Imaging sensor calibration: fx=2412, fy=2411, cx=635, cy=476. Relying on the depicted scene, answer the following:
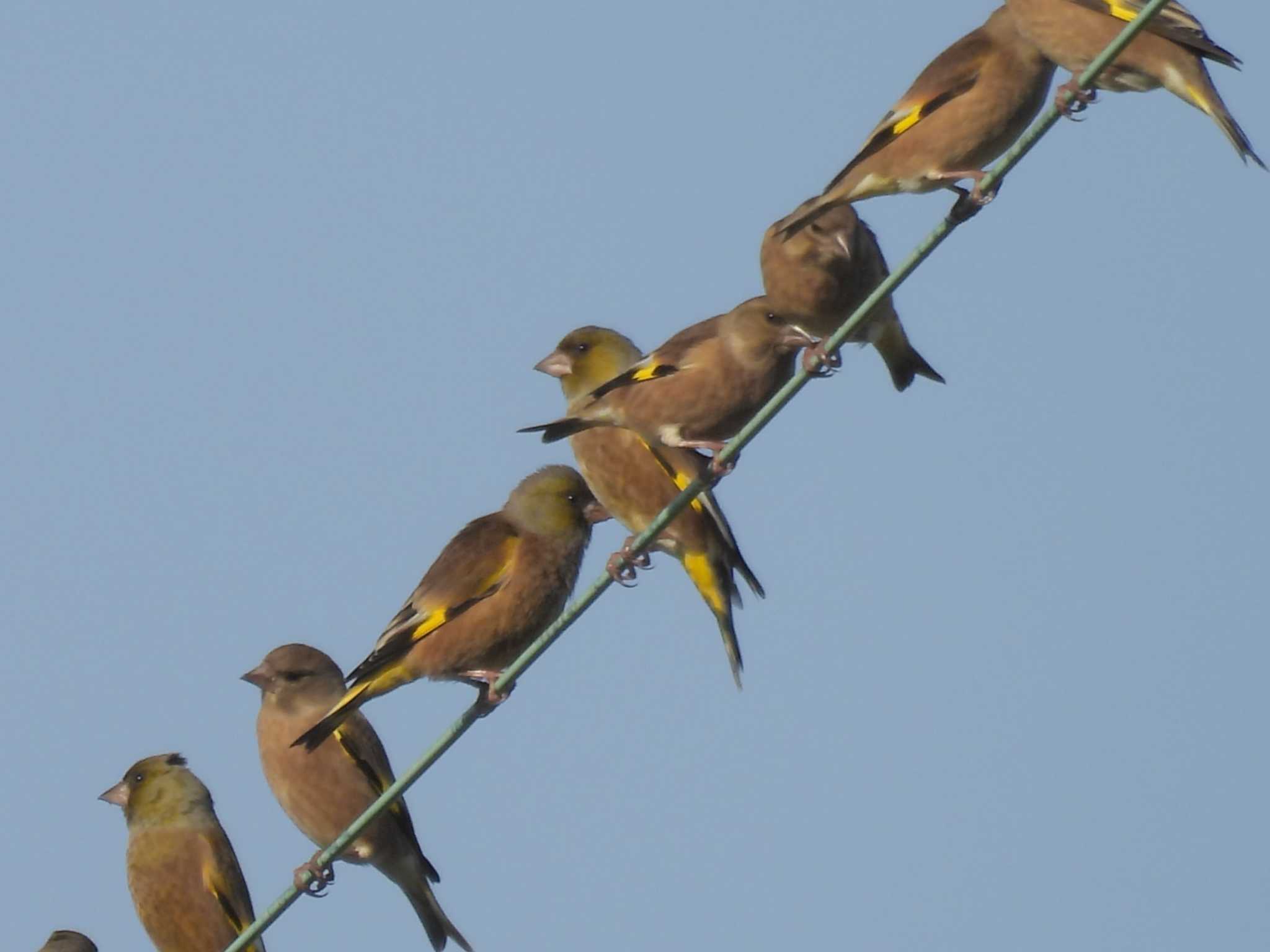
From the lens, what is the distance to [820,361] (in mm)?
8312

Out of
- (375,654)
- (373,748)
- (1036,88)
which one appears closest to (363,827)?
(375,654)

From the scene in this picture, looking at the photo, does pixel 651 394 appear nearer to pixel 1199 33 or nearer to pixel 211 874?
pixel 1199 33

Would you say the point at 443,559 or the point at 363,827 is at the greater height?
the point at 443,559

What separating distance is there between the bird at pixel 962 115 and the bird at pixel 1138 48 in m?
0.18

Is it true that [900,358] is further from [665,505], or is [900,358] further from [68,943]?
[68,943]

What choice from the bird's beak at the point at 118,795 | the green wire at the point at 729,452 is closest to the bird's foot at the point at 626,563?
the green wire at the point at 729,452

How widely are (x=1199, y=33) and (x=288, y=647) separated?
495 centimetres

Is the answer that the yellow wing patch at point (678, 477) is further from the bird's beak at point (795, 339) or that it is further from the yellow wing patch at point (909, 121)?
the yellow wing patch at point (909, 121)

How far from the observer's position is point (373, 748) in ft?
35.9

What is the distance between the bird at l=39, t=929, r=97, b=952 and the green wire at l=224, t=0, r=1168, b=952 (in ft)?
10.5

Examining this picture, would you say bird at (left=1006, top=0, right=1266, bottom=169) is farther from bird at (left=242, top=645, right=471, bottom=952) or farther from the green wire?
bird at (left=242, top=645, right=471, bottom=952)

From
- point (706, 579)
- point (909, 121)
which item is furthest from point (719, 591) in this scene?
point (909, 121)

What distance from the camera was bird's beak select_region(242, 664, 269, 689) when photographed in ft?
36.2

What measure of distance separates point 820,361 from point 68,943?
5.38m
